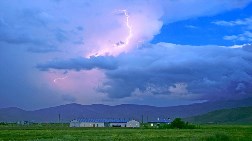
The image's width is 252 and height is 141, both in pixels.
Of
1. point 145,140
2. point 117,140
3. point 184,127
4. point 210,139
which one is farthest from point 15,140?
point 184,127

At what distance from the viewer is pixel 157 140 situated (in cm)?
7775

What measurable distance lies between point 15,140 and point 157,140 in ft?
81.4

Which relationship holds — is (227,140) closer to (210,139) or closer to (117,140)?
(210,139)

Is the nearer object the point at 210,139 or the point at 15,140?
the point at 210,139

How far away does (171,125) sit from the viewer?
171 meters

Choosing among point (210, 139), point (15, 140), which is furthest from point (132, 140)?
point (15, 140)

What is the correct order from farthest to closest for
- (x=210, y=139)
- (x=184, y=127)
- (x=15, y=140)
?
1. (x=184, y=127)
2. (x=15, y=140)
3. (x=210, y=139)

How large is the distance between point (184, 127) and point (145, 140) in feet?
300

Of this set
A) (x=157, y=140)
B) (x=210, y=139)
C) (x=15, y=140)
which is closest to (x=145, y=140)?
(x=157, y=140)

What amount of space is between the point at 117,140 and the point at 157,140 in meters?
7.49

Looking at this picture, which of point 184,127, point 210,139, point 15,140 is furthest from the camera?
point 184,127

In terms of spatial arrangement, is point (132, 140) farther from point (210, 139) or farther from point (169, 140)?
point (210, 139)

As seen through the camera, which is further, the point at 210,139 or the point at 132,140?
the point at 132,140

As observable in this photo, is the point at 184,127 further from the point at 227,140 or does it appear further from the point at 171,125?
the point at 227,140
